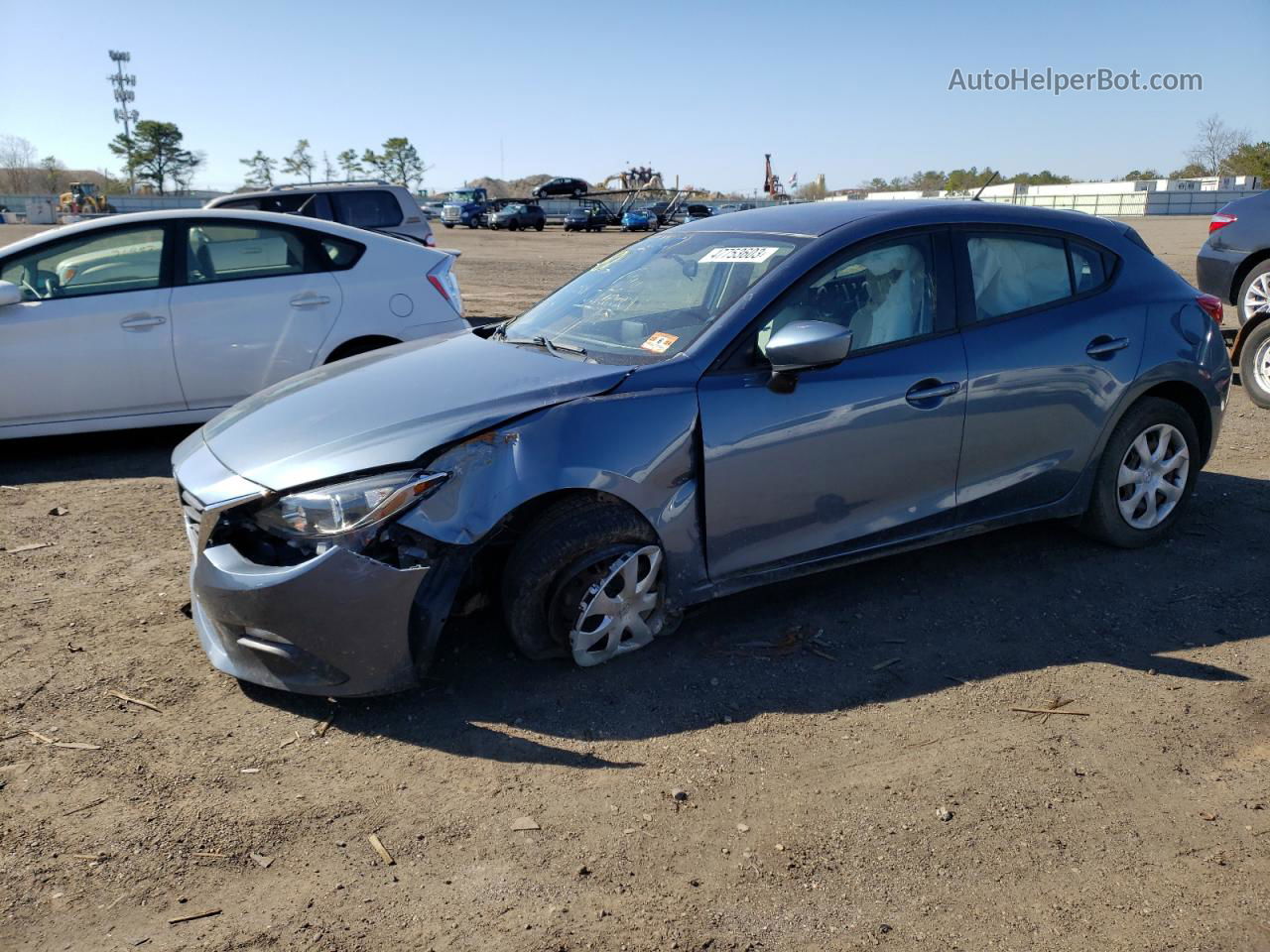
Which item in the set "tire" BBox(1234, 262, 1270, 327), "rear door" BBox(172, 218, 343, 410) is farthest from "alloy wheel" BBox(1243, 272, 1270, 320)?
"rear door" BBox(172, 218, 343, 410)

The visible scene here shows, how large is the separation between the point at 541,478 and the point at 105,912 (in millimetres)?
1756

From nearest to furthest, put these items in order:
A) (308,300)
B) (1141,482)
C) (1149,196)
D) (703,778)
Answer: (703,778)
(1141,482)
(308,300)
(1149,196)

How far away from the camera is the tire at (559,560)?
3613 millimetres

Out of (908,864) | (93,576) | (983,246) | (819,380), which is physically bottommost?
(908,864)

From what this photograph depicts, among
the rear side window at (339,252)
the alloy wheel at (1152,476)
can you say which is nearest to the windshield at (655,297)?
the alloy wheel at (1152,476)

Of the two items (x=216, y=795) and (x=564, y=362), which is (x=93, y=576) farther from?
(x=564, y=362)

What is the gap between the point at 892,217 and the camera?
440cm

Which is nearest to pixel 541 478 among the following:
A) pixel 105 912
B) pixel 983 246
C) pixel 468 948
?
pixel 468 948

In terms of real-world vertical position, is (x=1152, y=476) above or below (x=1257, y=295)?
below

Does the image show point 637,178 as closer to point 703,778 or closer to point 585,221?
point 585,221

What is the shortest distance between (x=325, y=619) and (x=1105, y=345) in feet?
11.6

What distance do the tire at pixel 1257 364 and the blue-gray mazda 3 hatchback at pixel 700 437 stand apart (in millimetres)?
3739

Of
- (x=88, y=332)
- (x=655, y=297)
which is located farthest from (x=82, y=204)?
(x=655, y=297)

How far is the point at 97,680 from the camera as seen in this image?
3.83 meters
